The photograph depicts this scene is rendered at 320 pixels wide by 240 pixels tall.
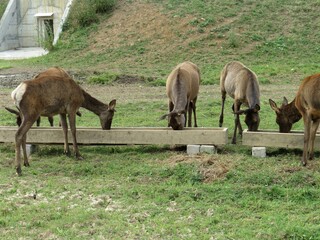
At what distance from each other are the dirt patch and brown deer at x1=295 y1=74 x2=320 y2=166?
1.24 metres

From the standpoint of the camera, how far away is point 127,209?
284 inches

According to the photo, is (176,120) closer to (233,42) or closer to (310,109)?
(310,109)

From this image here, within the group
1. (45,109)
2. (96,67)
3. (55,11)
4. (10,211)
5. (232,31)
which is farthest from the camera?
(55,11)

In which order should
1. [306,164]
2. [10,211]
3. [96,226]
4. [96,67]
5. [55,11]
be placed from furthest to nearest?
[55,11] < [96,67] < [306,164] < [10,211] < [96,226]

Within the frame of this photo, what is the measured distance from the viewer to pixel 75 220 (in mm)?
6785

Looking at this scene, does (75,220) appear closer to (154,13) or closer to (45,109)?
(45,109)

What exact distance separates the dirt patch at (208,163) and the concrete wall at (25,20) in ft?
75.3

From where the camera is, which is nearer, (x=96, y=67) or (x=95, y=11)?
(x=96, y=67)

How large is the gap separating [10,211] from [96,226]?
4.05ft

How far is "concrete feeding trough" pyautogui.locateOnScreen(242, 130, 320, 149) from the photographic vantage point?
9.52 meters

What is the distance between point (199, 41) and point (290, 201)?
1672 cm

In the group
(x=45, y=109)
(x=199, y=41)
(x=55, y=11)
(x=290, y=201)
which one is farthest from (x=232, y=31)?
(x=290, y=201)

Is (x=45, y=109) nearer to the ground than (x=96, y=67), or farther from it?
farther from it

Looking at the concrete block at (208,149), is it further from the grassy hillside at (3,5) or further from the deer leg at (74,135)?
the grassy hillside at (3,5)
